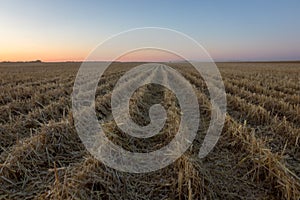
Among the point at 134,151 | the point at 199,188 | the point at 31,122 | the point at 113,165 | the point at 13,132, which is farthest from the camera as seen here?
the point at 31,122

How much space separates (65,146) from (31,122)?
201cm

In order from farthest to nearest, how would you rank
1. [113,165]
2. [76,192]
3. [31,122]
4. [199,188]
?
[31,122] < [113,165] < [199,188] < [76,192]

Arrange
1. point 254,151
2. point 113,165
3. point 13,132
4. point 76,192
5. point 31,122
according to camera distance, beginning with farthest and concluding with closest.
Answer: point 31,122, point 13,132, point 254,151, point 113,165, point 76,192

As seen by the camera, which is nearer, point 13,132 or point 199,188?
point 199,188

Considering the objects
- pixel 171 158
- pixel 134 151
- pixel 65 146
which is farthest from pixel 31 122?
pixel 171 158

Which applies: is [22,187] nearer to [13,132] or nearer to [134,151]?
[134,151]

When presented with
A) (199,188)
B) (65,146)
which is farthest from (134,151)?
(199,188)

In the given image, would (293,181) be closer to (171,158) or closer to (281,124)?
(171,158)

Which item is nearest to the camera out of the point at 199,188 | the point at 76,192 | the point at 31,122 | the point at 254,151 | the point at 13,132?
the point at 76,192

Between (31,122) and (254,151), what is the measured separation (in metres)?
4.72

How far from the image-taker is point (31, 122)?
6.97 meters

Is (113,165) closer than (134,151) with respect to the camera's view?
Yes

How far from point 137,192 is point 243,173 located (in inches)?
62.4

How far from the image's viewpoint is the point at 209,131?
646cm
